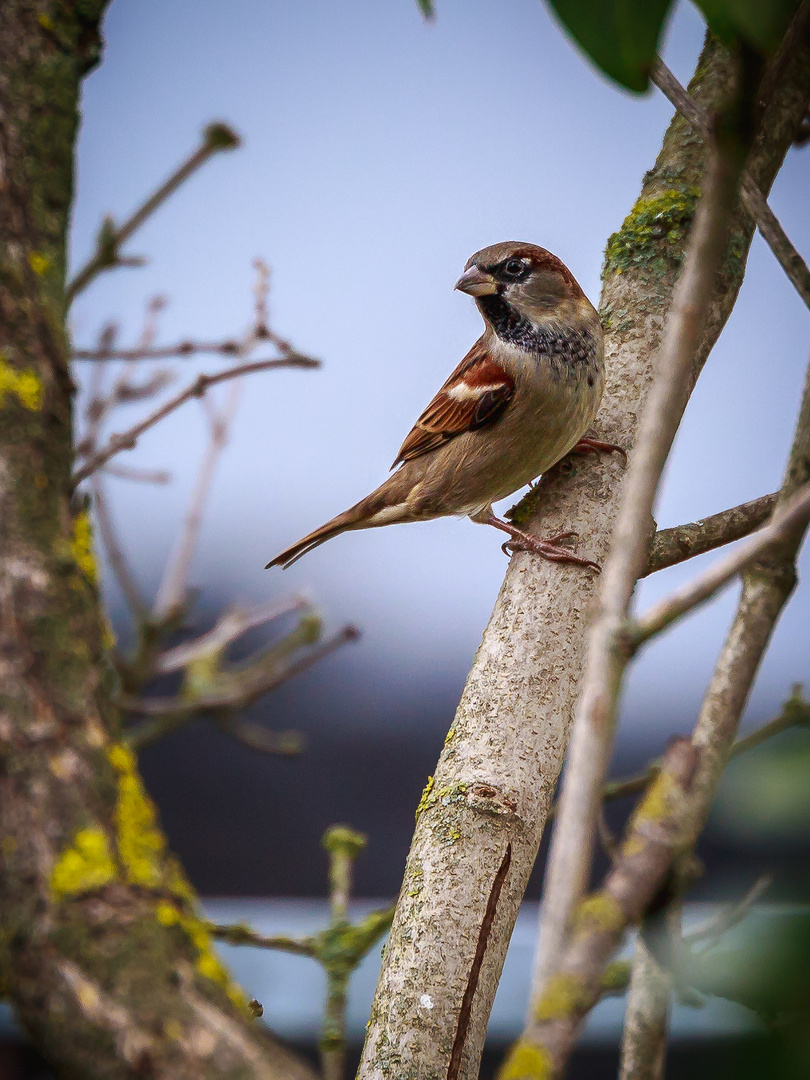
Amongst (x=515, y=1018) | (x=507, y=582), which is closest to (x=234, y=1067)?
(x=507, y=582)

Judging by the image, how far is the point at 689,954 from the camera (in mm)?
632

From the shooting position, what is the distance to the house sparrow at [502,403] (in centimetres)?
212

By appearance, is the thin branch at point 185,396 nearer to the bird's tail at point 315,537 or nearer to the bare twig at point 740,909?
the bare twig at point 740,909

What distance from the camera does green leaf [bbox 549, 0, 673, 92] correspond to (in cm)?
66

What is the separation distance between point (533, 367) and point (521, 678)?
995 millimetres

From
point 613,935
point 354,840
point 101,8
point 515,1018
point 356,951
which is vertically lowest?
point 515,1018

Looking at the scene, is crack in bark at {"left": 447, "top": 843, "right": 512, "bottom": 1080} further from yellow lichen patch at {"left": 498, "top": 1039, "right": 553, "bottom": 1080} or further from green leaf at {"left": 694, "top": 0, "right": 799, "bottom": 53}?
green leaf at {"left": 694, "top": 0, "right": 799, "bottom": 53}

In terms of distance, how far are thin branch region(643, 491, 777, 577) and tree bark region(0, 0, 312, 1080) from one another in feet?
3.65

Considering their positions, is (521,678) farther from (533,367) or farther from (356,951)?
(533,367)

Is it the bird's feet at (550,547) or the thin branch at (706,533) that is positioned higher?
the bird's feet at (550,547)

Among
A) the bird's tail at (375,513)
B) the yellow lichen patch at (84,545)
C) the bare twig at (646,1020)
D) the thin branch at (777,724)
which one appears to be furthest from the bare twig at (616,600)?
the bird's tail at (375,513)

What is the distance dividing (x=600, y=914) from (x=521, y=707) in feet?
2.95

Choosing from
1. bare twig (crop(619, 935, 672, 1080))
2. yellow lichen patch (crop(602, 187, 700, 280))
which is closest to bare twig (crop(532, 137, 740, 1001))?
bare twig (crop(619, 935, 672, 1080))

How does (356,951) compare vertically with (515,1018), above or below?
above
